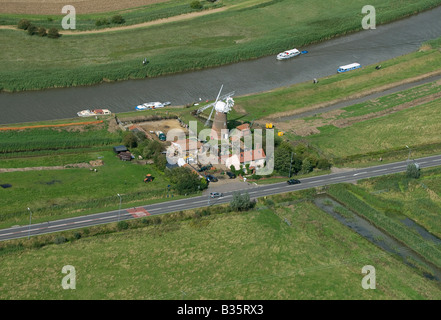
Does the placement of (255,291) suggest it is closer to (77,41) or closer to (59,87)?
(59,87)

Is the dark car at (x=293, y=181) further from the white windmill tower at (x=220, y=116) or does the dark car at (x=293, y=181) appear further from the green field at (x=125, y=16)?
the green field at (x=125, y=16)

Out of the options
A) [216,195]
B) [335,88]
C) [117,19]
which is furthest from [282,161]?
[117,19]

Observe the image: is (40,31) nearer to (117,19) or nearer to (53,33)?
(53,33)

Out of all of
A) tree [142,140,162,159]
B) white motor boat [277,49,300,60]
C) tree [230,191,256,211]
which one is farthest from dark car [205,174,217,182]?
white motor boat [277,49,300,60]

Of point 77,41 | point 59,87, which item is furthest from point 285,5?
point 59,87

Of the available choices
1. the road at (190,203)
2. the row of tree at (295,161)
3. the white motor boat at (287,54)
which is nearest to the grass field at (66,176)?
the road at (190,203)

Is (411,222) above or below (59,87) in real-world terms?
below
